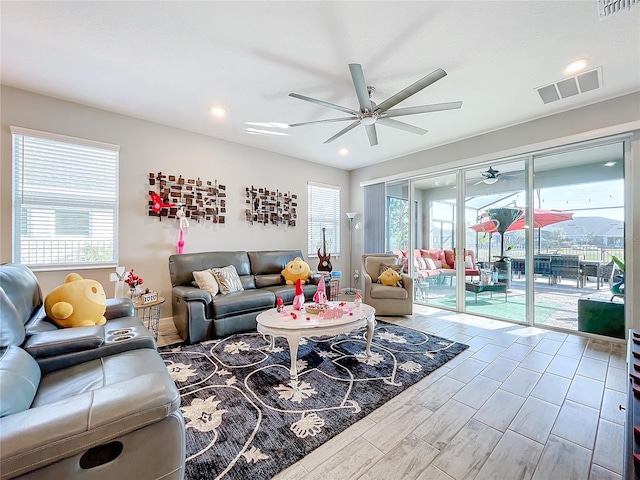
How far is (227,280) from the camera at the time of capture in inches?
141

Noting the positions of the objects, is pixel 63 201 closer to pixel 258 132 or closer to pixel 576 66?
pixel 258 132

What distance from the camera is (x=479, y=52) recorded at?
2.32 m

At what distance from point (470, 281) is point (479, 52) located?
129 inches

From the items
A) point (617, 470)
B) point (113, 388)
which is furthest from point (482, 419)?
point (113, 388)

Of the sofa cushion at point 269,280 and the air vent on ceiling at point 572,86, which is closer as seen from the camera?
the air vent on ceiling at point 572,86

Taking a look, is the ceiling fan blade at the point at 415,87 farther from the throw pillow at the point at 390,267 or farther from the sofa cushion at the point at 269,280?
the sofa cushion at the point at 269,280

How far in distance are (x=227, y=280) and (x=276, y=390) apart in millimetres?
1825

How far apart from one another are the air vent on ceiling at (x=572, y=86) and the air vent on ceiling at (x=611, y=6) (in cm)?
114

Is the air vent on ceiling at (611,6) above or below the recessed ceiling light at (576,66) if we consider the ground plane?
below

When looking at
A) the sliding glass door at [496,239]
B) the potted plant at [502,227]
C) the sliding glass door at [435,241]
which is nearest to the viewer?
the sliding glass door at [496,239]

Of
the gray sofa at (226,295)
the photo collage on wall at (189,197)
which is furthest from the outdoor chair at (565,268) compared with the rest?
the photo collage on wall at (189,197)

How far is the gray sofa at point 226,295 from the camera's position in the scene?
10.1 ft

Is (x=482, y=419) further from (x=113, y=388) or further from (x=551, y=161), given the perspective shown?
(x=551, y=161)

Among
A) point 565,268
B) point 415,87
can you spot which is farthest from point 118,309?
point 565,268
